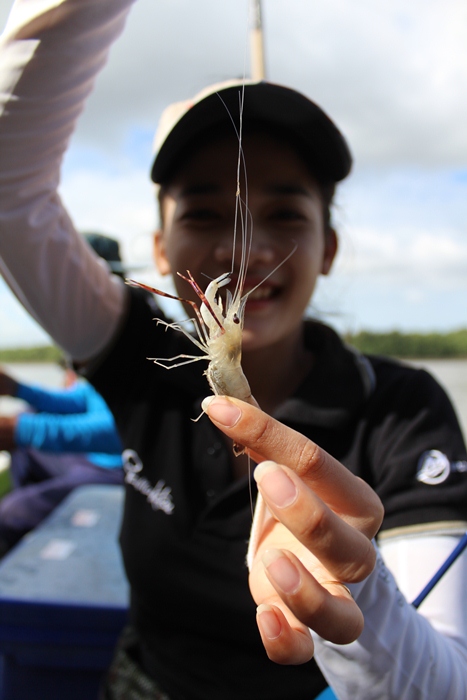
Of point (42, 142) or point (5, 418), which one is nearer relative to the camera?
point (42, 142)

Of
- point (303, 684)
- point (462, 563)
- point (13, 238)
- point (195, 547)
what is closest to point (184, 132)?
point (13, 238)

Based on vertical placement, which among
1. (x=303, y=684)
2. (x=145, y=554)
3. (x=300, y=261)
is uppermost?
(x=300, y=261)

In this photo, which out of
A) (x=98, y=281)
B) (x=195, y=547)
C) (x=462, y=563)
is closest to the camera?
(x=462, y=563)

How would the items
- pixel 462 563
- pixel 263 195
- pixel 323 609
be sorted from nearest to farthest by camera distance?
pixel 323 609 < pixel 462 563 < pixel 263 195

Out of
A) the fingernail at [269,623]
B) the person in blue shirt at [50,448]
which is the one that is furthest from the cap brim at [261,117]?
the person in blue shirt at [50,448]

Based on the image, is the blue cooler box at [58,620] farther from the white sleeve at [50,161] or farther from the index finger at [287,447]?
the index finger at [287,447]

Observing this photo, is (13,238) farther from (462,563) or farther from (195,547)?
(462,563)

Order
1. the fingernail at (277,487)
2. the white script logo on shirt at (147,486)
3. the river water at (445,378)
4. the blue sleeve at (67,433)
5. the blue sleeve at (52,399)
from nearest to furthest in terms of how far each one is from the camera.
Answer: the fingernail at (277,487), the white script logo on shirt at (147,486), the blue sleeve at (67,433), the blue sleeve at (52,399), the river water at (445,378)
